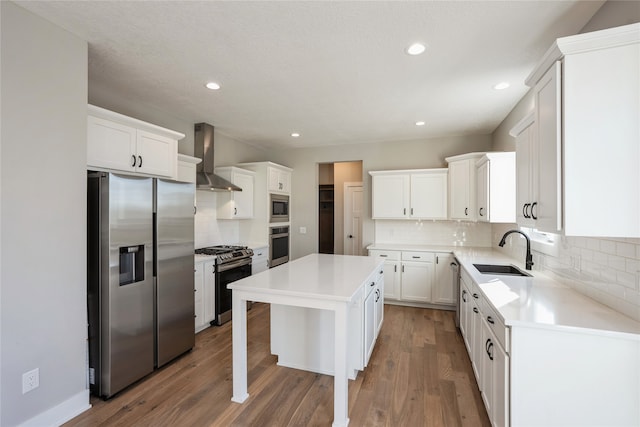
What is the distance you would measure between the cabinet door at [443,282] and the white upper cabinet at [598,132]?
278 cm

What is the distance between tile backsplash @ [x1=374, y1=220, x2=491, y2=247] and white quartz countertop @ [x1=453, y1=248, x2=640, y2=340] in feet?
6.80

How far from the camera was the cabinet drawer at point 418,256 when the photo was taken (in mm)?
A: 4252

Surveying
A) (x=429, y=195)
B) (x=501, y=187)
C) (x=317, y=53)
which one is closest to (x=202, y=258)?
(x=317, y=53)

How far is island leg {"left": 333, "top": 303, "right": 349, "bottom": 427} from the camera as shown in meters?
1.91

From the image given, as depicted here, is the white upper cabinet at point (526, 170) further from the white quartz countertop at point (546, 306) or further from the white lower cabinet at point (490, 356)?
the white lower cabinet at point (490, 356)

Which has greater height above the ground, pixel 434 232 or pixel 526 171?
pixel 526 171

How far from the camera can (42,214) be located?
1858 mm

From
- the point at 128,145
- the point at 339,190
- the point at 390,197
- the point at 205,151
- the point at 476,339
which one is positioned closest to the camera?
the point at 476,339

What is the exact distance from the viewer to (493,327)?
1.85m

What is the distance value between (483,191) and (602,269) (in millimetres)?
1870

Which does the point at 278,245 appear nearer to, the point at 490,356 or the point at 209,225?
the point at 209,225

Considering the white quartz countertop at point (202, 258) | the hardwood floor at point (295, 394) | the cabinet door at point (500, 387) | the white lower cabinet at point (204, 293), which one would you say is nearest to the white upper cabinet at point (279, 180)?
the white quartz countertop at point (202, 258)

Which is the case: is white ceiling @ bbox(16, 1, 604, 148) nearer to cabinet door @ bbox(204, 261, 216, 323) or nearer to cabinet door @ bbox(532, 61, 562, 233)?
cabinet door @ bbox(532, 61, 562, 233)

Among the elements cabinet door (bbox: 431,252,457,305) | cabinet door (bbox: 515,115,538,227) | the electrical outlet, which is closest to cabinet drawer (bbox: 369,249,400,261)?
cabinet door (bbox: 431,252,457,305)
